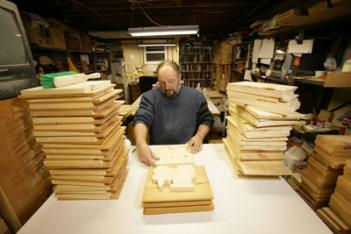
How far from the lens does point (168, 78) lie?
1637mm

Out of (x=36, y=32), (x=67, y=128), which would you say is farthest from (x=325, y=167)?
(x=36, y=32)

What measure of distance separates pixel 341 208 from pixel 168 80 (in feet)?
4.91

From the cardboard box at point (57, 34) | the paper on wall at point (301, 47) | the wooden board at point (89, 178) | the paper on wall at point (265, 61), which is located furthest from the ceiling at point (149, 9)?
the wooden board at point (89, 178)

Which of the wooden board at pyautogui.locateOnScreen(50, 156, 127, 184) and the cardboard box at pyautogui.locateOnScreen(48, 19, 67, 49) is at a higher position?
the cardboard box at pyautogui.locateOnScreen(48, 19, 67, 49)

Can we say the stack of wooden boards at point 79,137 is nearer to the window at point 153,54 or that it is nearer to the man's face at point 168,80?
the man's face at point 168,80

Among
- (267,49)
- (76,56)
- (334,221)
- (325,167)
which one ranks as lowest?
(334,221)

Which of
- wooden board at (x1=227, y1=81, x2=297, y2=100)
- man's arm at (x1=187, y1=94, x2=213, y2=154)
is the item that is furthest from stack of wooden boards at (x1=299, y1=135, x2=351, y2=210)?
man's arm at (x1=187, y1=94, x2=213, y2=154)

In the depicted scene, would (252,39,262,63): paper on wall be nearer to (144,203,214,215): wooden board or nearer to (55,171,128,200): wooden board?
(144,203,214,215): wooden board

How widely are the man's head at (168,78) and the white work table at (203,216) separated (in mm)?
967

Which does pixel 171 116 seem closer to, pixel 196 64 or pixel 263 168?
pixel 263 168

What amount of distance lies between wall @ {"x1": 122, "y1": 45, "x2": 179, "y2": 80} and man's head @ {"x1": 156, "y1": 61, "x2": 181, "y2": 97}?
20.5ft

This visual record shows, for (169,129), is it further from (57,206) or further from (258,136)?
(57,206)

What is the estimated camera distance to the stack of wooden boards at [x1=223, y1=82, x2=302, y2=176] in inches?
35.9

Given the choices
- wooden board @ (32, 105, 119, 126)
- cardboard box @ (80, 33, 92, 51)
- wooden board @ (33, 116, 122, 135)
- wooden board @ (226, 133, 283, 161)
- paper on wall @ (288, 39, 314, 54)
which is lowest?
wooden board @ (226, 133, 283, 161)
